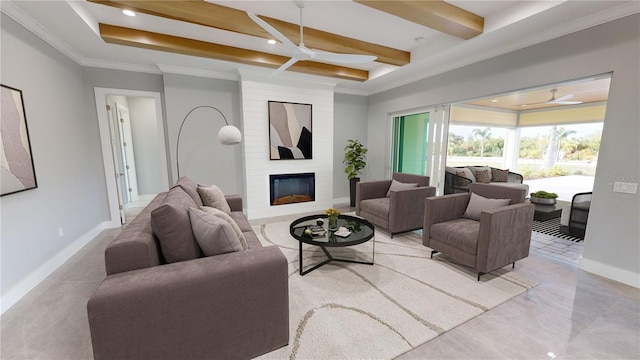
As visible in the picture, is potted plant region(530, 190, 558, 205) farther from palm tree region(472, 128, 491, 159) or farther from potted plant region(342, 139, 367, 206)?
potted plant region(342, 139, 367, 206)

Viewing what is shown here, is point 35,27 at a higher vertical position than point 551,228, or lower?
higher

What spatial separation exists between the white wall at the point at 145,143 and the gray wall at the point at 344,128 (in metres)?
4.43

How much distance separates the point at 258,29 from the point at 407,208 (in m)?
3.04

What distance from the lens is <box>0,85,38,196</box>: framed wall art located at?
2131 mm

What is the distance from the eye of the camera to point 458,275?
2582 millimetres

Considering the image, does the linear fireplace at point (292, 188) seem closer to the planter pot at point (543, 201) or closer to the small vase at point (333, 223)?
the small vase at point (333, 223)

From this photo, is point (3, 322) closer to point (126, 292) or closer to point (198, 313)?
point (126, 292)

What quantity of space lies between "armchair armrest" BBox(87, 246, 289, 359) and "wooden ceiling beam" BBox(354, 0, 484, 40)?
238 centimetres

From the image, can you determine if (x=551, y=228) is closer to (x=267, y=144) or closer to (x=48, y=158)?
(x=267, y=144)

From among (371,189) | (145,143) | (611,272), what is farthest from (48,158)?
(611,272)

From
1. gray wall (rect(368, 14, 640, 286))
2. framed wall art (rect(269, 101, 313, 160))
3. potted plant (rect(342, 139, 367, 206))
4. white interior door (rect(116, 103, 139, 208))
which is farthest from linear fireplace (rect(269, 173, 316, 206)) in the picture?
gray wall (rect(368, 14, 640, 286))

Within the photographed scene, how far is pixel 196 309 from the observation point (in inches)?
52.8

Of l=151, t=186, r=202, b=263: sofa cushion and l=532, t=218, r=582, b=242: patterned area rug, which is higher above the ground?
Result: l=151, t=186, r=202, b=263: sofa cushion

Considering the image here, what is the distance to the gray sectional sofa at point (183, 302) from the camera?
1.20 meters
